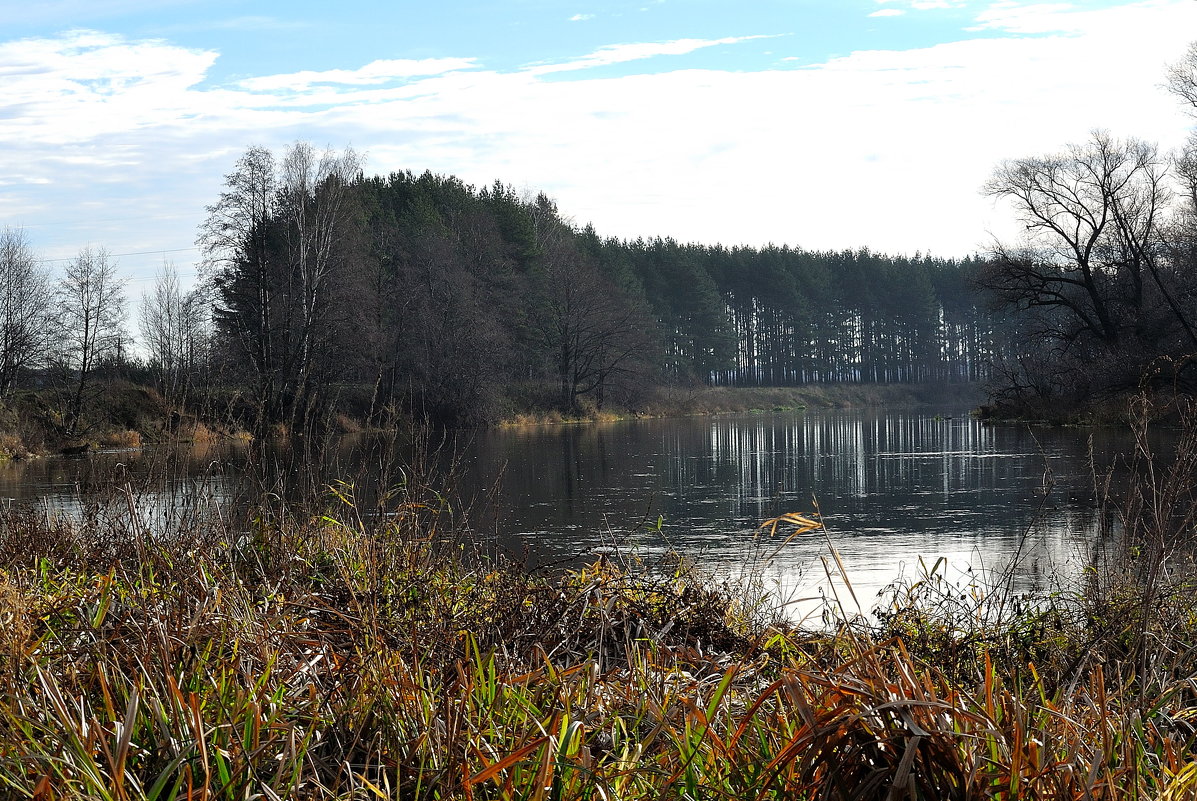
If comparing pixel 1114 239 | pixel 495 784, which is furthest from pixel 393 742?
pixel 1114 239

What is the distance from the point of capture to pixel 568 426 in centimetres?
5347

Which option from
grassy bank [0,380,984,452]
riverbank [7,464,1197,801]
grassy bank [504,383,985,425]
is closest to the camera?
riverbank [7,464,1197,801]

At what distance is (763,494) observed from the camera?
62.4 feet

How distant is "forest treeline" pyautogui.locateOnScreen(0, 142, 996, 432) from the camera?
1625 inches

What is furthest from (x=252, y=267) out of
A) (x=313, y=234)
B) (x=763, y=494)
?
(x=763, y=494)

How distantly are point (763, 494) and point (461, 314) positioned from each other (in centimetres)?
3145

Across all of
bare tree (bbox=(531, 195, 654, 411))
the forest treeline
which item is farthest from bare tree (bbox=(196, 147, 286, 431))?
bare tree (bbox=(531, 195, 654, 411))

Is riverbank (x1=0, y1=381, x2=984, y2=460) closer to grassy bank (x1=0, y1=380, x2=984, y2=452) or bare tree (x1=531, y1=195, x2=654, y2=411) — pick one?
grassy bank (x1=0, y1=380, x2=984, y2=452)

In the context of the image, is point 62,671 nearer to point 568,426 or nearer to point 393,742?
point 393,742

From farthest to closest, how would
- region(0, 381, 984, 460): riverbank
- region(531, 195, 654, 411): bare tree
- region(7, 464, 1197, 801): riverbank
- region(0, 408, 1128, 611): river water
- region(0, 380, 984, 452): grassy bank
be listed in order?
region(531, 195, 654, 411): bare tree, region(0, 381, 984, 460): riverbank, region(0, 380, 984, 452): grassy bank, region(0, 408, 1128, 611): river water, region(7, 464, 1197, 801): riverbank

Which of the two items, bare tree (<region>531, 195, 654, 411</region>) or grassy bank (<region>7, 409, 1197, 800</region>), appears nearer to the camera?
grassy bank (<region>7, 409, 1197, 800</region>)

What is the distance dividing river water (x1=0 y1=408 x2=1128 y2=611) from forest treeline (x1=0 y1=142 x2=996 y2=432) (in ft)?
7.21

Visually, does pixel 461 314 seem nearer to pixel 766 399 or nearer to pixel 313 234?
pixel 313 234

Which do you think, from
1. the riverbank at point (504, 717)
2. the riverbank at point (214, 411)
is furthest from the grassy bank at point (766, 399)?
the riverbank at point (504, 717)
